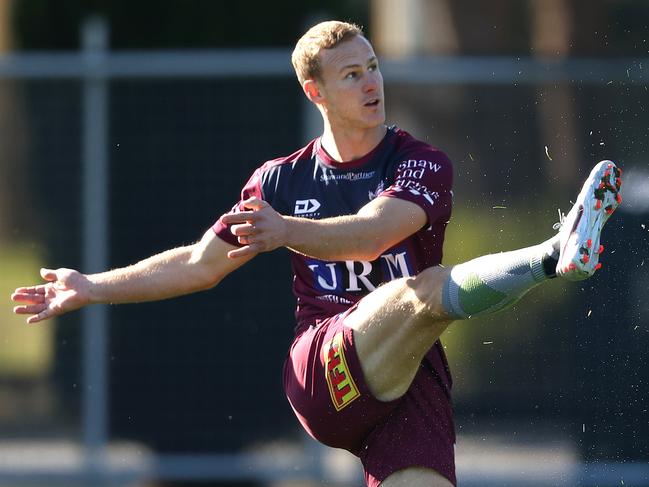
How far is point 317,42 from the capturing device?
5.88 meters

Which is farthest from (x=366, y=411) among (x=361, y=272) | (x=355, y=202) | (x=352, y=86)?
(x=352, y=86)

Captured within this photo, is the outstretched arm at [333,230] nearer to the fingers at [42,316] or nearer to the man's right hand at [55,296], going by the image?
the man's right hand at [55,296]

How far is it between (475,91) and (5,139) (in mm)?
3022

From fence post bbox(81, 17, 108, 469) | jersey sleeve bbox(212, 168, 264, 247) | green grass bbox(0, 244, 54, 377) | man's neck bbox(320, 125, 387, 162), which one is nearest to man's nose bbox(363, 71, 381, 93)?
man's neck bbox(320, 125, 387, 162)

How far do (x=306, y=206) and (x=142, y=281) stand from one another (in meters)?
0.75

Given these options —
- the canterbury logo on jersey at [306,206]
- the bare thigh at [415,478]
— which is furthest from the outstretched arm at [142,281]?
the bare thigh at [415,478]

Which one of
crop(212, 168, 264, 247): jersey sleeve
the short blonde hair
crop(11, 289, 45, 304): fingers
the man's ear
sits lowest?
crop(11, 289, 45, 304): fingers

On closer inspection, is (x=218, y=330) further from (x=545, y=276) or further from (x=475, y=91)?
(x=545, y=276)

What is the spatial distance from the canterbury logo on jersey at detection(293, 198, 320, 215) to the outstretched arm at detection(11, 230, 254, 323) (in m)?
0.34

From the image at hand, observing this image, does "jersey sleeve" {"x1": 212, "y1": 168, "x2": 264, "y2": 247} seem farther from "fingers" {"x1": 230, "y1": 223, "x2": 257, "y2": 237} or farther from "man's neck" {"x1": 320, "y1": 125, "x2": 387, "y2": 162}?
"fingers" {"x1": 230, "y1": 223, "x2": 257, "y2": 237}

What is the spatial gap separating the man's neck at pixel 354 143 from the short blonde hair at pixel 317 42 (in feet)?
0.98

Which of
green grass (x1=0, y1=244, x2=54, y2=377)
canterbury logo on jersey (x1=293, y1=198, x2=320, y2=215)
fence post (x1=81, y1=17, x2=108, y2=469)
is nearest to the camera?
canterbury logo on jersey (x1=293, y1=198, x2=320, y2=215)

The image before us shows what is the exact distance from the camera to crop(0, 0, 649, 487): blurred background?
8969mm

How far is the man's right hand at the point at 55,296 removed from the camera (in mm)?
5883
